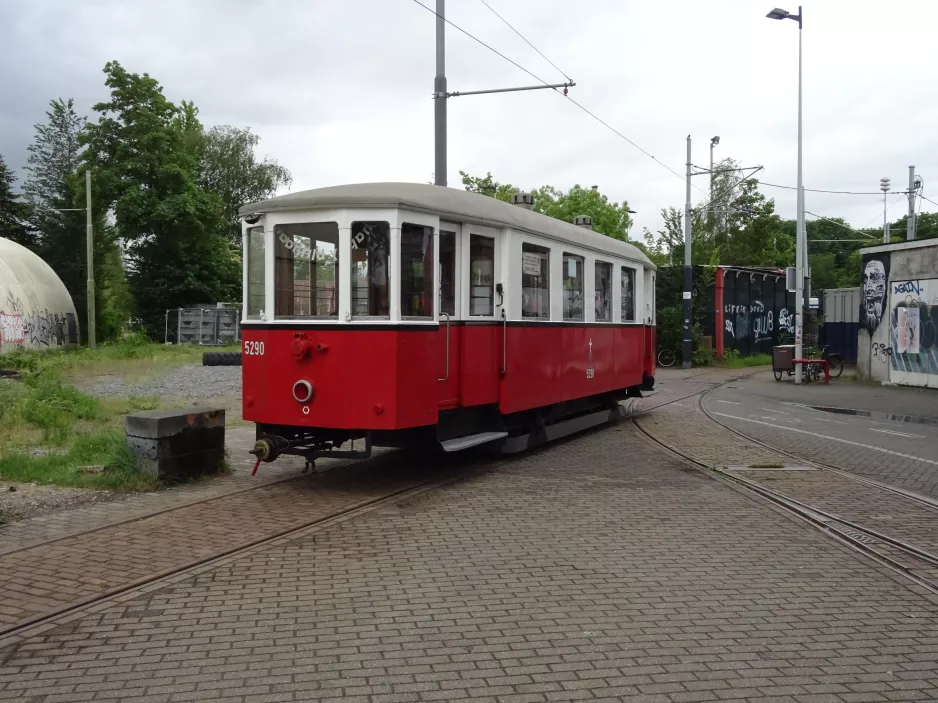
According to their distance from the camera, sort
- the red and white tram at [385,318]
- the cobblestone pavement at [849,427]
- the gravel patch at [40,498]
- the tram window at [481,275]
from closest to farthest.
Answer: the gravel patch at [40,498]
the red and white tram at [385,318]
the tram window at [481,275]
the cobblestone pavement at [849,427]

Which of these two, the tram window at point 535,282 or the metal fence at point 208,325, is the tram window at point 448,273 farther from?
the metal fence at point 208,325

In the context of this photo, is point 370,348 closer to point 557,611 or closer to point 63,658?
point 557,611

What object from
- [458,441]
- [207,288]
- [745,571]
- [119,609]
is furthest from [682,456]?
[207,288]

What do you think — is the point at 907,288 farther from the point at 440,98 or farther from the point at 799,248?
the point at 440,98

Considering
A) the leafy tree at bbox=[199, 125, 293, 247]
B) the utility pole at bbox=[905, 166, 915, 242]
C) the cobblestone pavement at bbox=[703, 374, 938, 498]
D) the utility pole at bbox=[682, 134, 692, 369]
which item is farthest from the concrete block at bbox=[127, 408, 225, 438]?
the leafy tree at bbox=[199, 125, 293, 247]

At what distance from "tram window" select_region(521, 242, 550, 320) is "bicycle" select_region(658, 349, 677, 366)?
21624 millimetres

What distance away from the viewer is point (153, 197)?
4209cm

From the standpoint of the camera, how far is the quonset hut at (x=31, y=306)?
30438mm

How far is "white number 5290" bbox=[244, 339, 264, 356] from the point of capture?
28.1 feet

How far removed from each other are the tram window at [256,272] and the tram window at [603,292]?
5518 millimetres

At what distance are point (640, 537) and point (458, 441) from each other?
2813mm

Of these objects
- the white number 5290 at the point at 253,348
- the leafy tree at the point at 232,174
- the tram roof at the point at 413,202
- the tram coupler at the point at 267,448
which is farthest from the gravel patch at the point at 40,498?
the leafy tree at the point at 232,174

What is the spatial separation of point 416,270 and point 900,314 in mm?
17287

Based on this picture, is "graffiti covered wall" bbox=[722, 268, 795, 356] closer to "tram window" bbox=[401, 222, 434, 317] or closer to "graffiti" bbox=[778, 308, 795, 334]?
"graffiti" bbox=[778, 308, 795, 334]
